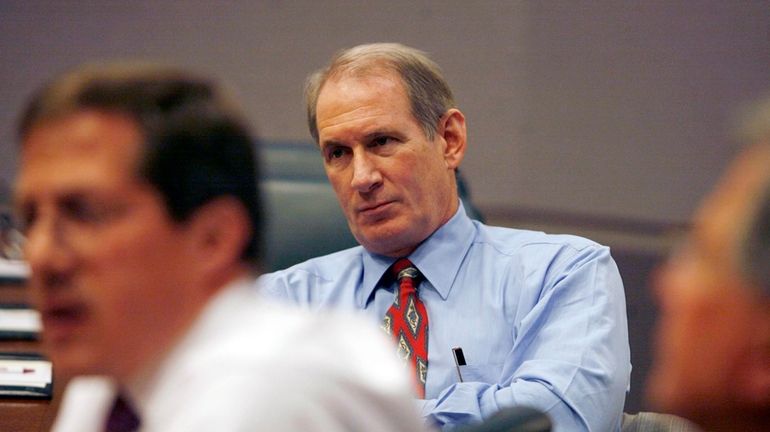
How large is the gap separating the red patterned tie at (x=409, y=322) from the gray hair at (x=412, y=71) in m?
0.30

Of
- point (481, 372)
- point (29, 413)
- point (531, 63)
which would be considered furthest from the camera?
point (531, 63)

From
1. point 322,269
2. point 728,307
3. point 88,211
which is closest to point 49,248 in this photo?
point 88,211

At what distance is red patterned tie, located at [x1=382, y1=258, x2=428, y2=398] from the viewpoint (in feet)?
6.71

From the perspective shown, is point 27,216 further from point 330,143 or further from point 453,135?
point 453,135

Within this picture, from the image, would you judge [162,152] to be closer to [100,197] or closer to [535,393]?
[100,197]

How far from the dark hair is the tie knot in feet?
4.24

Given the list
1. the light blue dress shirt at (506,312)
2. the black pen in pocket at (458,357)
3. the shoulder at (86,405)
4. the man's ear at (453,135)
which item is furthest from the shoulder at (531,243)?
the shoulder at (86,405)

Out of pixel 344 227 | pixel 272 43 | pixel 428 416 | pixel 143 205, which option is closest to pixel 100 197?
pixel 143 205

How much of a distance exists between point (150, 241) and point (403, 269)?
4.44ft

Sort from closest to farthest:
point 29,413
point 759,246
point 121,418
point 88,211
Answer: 1. point 759,246
2. point 88,211
3. point 121,418
4. point 29,413

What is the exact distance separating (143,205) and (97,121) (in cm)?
8

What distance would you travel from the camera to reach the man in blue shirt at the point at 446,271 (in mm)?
1932

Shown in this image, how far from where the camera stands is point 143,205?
86cm

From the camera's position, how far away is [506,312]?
2.08 meters
